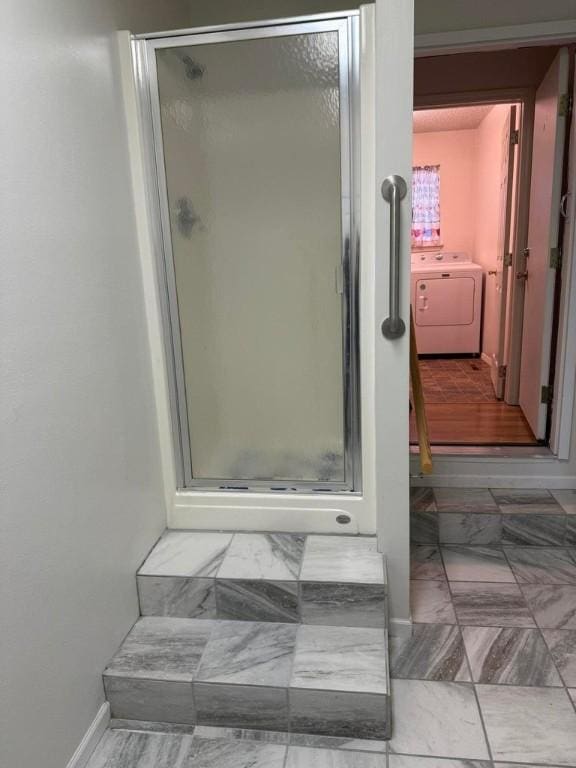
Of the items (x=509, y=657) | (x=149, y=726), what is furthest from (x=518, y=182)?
(x=149, y=726)

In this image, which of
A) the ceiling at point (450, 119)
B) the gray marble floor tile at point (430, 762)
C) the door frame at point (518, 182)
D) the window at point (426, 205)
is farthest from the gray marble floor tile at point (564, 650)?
the window at point (426, 205)

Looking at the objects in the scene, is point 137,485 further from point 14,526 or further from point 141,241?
point 141,241

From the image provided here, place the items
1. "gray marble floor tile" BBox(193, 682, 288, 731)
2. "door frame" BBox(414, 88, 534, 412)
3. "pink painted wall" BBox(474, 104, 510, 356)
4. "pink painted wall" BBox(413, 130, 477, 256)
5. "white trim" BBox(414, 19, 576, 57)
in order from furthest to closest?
"pink painted wall" BBox(413, 130, 477, 256) < "pink painted wall" BBox(474, 104, 510, 356) < "door frame" BBox(414, 88, 534, 412) < "white trim" BBox(414, 19, 576, 57) < "gray marble floor tile" BBox(193, 682, 288, 731)

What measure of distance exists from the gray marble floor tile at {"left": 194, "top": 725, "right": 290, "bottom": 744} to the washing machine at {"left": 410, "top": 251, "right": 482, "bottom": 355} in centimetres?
393

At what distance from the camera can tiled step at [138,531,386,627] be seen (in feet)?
5.20

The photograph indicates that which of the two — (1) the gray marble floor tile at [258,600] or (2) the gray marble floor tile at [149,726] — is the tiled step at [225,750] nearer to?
(2) the gray marble floor tile at [149,726]

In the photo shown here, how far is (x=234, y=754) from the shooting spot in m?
1.37

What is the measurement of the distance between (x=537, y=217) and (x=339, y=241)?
1570 millimetres

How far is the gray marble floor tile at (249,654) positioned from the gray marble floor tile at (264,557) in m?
0.16

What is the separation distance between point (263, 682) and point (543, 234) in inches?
91.2

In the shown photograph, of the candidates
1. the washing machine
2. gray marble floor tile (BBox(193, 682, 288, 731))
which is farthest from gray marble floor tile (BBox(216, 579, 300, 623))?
the washing machine

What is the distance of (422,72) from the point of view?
9.82 feet

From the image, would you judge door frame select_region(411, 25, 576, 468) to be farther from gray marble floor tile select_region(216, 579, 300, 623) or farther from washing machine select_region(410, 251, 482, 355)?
washing machine select_region(410, 251, 482, 355)

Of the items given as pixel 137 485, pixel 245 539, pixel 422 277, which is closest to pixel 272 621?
pixel 245 539
